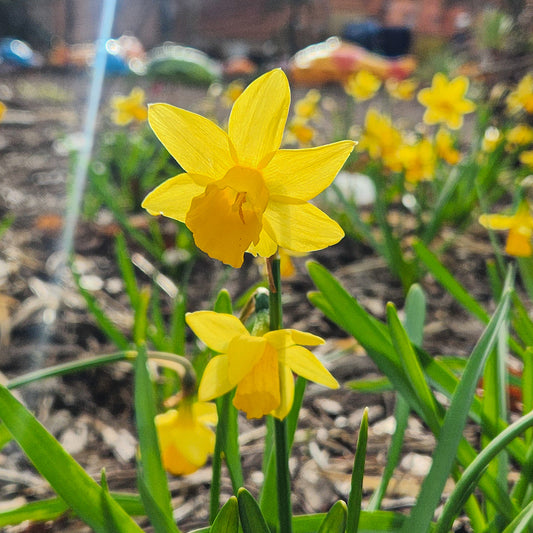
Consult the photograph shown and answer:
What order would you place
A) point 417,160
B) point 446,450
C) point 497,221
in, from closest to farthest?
1. point 446,450
2. point 497,221
3. point 417,160

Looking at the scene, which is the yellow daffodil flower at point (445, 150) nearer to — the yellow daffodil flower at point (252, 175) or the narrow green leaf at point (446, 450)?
the narrow green leaf at point (446, 450)

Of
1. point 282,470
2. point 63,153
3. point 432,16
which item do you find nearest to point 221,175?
point 282,470

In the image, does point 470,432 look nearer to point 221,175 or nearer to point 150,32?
point 221,175

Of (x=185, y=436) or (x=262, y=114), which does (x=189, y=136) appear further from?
(x=185, y=436)

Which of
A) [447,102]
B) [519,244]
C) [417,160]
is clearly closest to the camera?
[519,244]

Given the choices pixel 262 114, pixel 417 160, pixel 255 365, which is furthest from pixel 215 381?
pixel 417 160

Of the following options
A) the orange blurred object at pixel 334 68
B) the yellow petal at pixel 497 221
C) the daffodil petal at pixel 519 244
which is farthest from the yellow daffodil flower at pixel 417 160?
the orange blurred object at pixel 334 68
